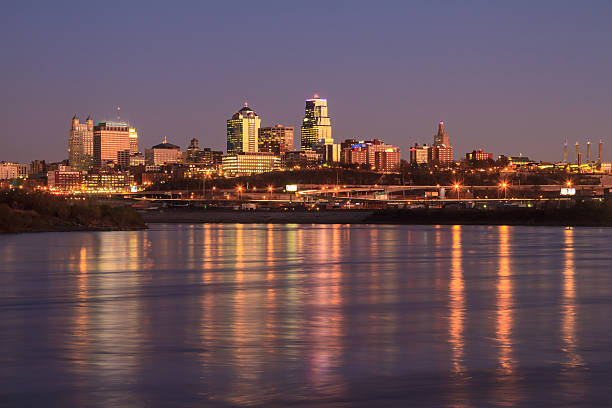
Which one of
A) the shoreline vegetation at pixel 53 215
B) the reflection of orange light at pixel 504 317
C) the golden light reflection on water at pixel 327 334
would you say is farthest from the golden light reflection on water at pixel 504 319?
the shoreline vegetation at pixel 53 215

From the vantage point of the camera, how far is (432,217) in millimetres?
123000

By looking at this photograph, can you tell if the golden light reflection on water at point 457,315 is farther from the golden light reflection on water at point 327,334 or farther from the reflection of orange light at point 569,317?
the golden light reflection on water at point 327,334

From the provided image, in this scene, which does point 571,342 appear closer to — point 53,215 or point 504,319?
point 504,319

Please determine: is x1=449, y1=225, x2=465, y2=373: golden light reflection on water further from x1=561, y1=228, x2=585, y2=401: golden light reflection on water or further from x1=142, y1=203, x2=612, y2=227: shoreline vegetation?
x1=142, y1=203, x2=612, y2=227: shoreline vegetation

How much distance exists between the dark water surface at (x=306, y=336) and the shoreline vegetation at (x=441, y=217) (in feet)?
241

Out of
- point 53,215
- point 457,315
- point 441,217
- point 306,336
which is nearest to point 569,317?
point 457,315

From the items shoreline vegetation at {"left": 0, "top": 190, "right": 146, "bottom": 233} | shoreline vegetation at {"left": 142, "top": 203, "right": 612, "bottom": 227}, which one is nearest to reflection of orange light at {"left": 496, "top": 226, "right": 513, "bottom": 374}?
shoreline vegetation at {"left": 0, "top": 190, "right": 146, "bottom": 233}

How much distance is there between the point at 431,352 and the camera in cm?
1744

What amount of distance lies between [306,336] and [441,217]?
343 ft

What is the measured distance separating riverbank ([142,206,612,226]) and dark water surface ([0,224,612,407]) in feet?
240

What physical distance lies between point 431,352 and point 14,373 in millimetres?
8519

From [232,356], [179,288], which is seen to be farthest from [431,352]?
[179,288]

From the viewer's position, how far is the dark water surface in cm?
1388

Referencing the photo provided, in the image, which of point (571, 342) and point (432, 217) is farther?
point (432, 217)
